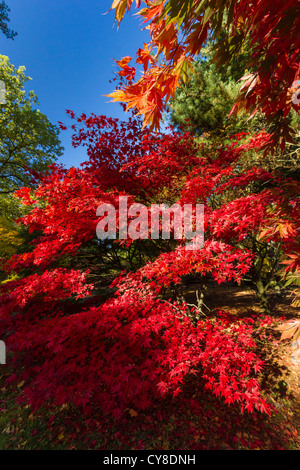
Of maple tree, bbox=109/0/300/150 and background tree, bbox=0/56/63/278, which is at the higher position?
background tree, bbox=0/56/63/278

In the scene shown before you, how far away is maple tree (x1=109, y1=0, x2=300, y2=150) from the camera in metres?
1.19

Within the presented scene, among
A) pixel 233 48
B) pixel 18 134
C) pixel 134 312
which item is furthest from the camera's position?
pixel 18 134

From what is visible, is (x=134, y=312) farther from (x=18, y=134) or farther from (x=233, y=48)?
(x=18, y=134)

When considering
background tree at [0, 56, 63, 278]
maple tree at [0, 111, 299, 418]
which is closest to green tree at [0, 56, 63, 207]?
background tree at [0, 56, 63, 278]

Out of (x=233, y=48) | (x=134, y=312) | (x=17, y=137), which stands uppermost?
(x=17, y=137)

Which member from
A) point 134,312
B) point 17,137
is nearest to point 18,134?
point 17,137

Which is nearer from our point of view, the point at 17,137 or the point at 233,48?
the point at 233,48

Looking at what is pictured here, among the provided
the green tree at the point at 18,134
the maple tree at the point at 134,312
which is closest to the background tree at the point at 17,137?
the green tree at the point at 18,134

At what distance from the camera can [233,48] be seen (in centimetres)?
167

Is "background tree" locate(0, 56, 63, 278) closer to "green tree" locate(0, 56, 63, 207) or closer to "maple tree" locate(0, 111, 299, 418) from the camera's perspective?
"green tree" locate(0, 56, 63, 207)

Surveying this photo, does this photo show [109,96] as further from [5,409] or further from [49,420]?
[5,409]

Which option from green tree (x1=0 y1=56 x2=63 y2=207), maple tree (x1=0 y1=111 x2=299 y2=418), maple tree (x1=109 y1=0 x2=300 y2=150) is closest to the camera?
maple tree (x1=109 y1=0 x2=300 y2=150)

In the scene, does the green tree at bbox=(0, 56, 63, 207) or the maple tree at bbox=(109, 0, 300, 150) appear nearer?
the maple tree at bbox=(109, 0, 300, 150)

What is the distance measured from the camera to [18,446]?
8.98 ft
